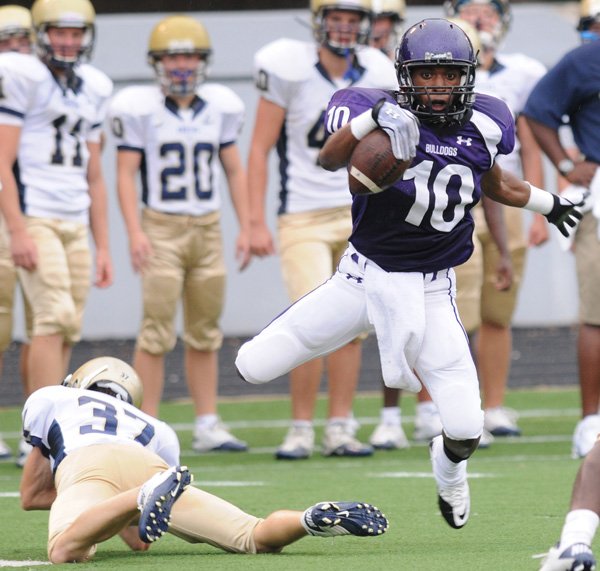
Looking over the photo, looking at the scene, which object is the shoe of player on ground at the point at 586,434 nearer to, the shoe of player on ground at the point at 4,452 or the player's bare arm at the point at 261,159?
the player's bare arm at the point at 261,159

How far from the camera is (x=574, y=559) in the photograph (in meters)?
3.27

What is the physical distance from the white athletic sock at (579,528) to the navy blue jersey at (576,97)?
321cm

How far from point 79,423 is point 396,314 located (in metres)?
0.99

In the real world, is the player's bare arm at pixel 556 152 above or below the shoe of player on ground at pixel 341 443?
above

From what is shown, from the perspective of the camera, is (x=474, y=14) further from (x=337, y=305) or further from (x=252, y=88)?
(x=252, y=88)

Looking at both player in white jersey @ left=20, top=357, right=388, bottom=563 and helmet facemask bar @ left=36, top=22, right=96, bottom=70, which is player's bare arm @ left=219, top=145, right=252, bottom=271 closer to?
helmet facemask bar @ left=36, top=22, right=96, bottom=70

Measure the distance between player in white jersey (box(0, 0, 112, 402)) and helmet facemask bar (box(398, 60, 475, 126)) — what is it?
2.35 meters

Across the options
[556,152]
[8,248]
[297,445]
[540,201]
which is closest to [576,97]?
[556,152]

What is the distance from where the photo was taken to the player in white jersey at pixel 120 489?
3.96 meters

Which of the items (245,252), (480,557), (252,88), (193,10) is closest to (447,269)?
(480,557)

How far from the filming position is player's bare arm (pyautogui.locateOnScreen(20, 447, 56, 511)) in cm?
451

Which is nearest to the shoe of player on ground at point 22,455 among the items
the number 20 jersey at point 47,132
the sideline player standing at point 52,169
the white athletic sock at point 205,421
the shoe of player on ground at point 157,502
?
the sideline player standing at point 52,169

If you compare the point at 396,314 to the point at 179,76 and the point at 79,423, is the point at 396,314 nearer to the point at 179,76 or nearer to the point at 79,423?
the point at 79,423

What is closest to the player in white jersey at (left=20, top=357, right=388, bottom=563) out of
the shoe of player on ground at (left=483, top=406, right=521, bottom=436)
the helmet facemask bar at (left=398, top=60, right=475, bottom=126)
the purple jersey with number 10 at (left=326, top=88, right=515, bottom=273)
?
the purple jersey with number 10 at (left=326, top=88, right=515, bottom=273)
